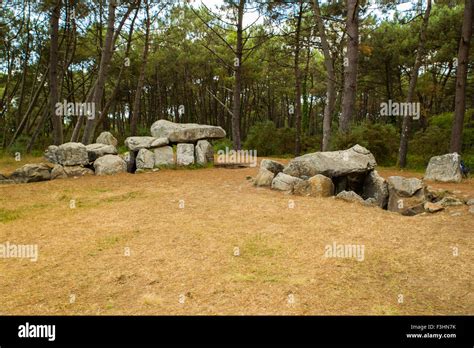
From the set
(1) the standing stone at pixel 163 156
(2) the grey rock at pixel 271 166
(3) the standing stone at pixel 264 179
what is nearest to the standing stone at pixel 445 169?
(2) the grey rock at pixel 271 166

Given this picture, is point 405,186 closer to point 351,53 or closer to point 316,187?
point 316,187

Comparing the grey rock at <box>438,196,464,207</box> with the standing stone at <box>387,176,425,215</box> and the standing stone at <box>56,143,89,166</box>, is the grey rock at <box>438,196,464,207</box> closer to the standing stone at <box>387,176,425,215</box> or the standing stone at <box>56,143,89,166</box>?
the standing stone at <box>387,176,425,215</box>

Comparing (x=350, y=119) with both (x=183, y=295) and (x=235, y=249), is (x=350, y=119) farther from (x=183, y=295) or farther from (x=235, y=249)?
(x=183, y=295)

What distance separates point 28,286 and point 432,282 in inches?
180

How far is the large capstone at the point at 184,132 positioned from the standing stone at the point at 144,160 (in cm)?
114

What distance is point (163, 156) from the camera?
13570mm

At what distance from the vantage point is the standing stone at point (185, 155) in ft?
45.1

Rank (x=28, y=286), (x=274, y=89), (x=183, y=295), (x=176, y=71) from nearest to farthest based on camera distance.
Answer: (x=183, y=295) → (x=28, y=286) → (x=176, y=71) → (x=274, y=89)

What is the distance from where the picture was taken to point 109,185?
10242 mm

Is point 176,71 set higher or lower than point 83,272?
higher

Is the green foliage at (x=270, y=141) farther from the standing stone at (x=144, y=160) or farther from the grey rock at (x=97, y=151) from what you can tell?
the grey rock at (x=97, y=151)

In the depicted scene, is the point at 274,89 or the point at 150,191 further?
the point at 274,89

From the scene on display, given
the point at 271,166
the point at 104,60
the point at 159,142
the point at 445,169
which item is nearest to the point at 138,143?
the point at 159,142
